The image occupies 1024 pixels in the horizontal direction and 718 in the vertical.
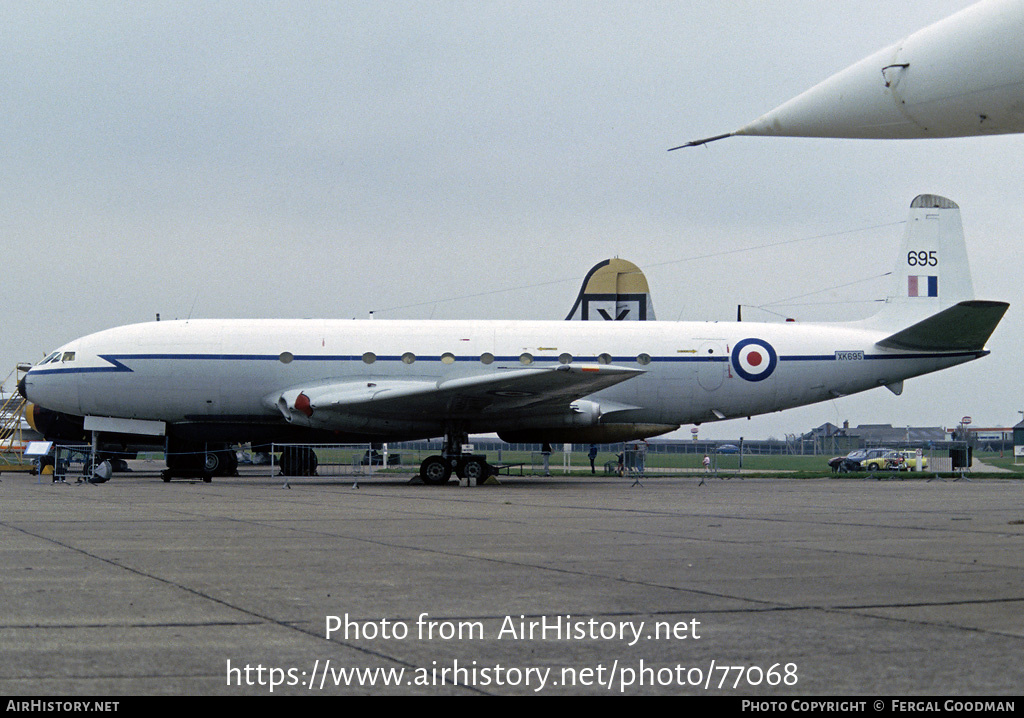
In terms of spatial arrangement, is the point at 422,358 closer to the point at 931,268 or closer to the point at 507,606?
the point at 931,268

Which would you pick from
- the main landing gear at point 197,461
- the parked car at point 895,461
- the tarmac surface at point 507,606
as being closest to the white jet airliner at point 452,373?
the main landing gear at point 197,461

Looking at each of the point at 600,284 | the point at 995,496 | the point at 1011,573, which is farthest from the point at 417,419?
the point at 600,284

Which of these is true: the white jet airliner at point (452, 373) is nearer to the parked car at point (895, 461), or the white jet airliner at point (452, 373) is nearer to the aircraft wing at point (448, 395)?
the aircraft wing at point (448, 395)

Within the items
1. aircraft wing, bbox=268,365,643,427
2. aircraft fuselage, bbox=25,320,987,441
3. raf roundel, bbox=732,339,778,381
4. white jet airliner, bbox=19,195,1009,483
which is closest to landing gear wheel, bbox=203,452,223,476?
white jet airliner, bbox=19,195,1009,483

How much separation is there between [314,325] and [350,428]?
254 cm

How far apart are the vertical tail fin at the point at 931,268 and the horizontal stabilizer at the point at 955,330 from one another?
1.81 meters

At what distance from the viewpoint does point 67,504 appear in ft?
50.0

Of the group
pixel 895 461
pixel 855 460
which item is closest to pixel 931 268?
pixel 895 461

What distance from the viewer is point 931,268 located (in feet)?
88.3

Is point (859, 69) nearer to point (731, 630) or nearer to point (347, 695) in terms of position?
point (731, 630)

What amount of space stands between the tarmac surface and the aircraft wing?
9246 mm

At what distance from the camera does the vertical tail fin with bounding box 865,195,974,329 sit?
26844 mm

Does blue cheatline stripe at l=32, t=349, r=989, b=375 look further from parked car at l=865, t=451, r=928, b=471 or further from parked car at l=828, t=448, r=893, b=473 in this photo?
parked car at l=828, t=448, r=893, b=473

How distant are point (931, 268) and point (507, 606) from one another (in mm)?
23854
